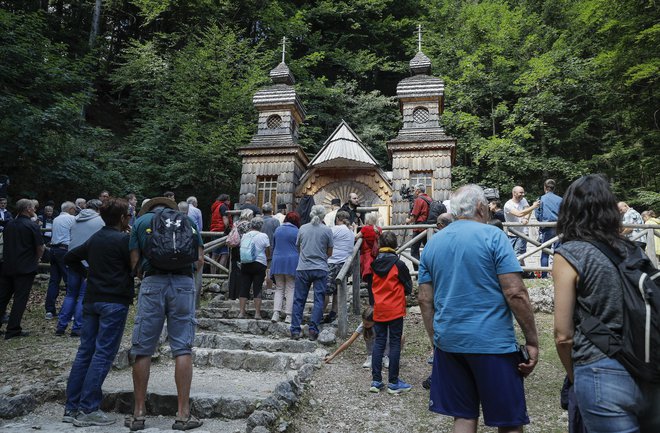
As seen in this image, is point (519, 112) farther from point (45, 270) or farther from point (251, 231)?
point (45, 270)

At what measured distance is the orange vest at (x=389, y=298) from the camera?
488 cm

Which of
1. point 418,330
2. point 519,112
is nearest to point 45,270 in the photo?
point 418,330

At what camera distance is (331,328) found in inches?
267

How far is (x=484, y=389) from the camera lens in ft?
8.23

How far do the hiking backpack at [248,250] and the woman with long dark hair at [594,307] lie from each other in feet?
16.5

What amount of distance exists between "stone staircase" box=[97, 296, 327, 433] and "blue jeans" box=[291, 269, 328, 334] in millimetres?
251

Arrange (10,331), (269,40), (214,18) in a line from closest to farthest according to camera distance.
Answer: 1. (10,331)
2. (214,18)
3. (269,40)

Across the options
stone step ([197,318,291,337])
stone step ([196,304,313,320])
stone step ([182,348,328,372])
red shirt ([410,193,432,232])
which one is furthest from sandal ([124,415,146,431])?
red shirt ([410,193,432,232])

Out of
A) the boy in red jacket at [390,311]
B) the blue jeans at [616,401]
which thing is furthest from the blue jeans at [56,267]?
the blue jeans at [616,401]

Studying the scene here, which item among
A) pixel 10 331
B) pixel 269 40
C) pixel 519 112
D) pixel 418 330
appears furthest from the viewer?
pixel 269 40

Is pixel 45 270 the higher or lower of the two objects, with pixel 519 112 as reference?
lower

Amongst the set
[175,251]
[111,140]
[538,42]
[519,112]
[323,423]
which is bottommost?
[323,423]

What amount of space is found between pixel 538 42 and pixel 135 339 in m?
23.4

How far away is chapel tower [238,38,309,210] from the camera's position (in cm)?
1573
